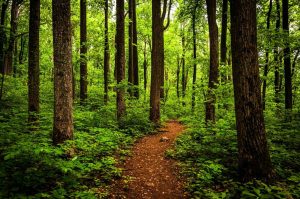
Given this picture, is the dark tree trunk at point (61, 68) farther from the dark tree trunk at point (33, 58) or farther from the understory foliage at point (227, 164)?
the understory foliage at point (227, 164)

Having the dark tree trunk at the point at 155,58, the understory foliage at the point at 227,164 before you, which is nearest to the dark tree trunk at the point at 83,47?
the dark tree trunk at the point at 155,58

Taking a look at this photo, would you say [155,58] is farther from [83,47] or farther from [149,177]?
[149,177]

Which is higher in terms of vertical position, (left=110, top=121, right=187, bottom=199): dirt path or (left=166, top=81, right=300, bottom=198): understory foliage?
(left=166, top=81, right=300, bottom=198): understory foliage

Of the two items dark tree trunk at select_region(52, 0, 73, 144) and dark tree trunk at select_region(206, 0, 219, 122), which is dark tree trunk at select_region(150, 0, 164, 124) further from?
dark tree trunk at select_region(52, 0, 73, 144)

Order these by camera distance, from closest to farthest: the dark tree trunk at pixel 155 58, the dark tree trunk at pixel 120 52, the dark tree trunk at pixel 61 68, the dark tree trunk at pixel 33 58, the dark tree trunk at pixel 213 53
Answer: the dark tree trunk at pixel 61 68
the dark tree trunk at pixel 33 58
the dark tree trunk at pixel 213 53
the dark tree trunk at pixel 120 52
the dark tree trunk at pixel 155 58

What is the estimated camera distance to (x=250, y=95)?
5258mm

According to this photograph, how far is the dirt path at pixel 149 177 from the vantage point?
5.51m

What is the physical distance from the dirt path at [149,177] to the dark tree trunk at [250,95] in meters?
1.72

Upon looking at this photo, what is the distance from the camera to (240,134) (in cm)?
542

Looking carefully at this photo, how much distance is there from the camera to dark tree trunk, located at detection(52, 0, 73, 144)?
6.50 m

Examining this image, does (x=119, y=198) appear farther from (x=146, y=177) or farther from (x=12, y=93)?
(x=12, y=93)

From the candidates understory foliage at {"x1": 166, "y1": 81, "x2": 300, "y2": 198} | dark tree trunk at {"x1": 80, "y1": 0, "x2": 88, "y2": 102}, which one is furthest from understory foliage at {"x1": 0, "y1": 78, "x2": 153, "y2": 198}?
dark tree trunk at {"x1": 80, "y1": 0, "x2": 88, "y2": 102}

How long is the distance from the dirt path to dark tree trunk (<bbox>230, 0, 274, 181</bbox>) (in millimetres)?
1721

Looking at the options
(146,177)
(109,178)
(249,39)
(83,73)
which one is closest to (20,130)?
(109,178)
